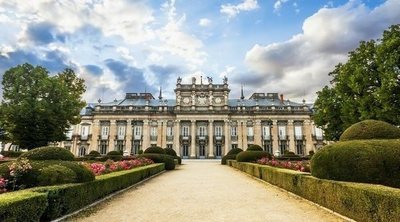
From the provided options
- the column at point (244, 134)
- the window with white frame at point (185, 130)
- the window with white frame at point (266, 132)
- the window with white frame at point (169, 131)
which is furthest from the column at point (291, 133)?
the window with white frame at point (169, 131)

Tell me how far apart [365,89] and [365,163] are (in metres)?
16.7

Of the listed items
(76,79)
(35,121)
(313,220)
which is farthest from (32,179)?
(76,79)

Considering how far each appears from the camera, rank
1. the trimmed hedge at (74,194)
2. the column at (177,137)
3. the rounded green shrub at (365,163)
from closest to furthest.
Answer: the trimmed hedge at (74,194)
the rounded green shrub at (365,163)
the column at (177,137)

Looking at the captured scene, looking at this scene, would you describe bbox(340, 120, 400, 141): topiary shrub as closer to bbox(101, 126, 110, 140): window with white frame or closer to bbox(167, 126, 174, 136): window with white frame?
bbox(167, 126, 174, 136): window with white frame

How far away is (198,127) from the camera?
58.3 m

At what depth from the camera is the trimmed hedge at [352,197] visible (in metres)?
5.91

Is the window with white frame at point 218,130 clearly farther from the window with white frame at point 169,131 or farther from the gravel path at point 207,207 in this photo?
the gravel path at point 207,207

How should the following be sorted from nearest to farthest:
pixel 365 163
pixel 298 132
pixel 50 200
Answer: pixel 50 200 < pixel 365 163 < pixel 298 132

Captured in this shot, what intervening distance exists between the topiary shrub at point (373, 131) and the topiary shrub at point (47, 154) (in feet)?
33.4

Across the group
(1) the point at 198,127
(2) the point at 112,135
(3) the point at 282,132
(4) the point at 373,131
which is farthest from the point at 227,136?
(4) the point at 373,131

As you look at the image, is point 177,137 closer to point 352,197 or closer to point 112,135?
point 112,135

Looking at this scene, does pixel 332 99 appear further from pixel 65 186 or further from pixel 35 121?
pixel 35 121

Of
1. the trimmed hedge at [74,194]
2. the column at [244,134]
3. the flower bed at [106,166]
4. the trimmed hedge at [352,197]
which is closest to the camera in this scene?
the trimmed hedge at [352,197]

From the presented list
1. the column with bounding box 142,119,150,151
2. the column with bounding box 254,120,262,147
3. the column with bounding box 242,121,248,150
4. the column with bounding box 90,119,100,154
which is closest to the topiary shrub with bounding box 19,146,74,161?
the column with bounding box 142,119,150,151
